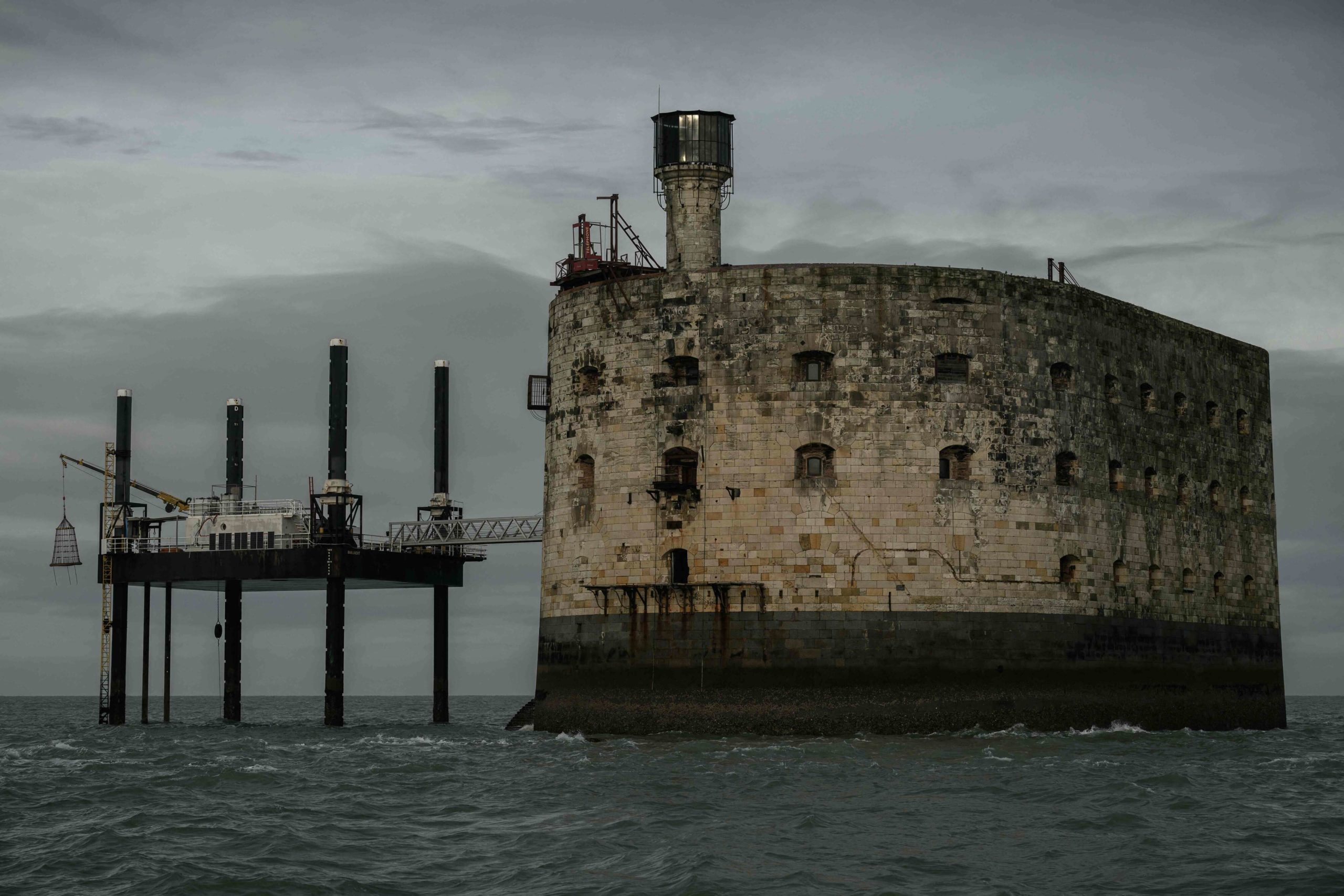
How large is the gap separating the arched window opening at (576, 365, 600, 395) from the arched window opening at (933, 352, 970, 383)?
7804 mm

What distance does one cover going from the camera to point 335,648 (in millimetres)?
48500

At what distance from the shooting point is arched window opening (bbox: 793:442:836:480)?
38906 millimetres

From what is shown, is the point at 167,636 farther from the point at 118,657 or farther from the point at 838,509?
the point at 838,509

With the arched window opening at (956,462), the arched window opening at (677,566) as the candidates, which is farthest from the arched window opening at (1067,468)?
the arched window opening at (677,566)

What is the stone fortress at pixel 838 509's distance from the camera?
38500 millimetres

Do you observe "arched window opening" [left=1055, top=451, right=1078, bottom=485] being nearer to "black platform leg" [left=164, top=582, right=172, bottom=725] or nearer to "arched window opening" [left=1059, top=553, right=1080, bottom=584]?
"arched window opening" [left=1059, top=553, right=1080, bottom=584]

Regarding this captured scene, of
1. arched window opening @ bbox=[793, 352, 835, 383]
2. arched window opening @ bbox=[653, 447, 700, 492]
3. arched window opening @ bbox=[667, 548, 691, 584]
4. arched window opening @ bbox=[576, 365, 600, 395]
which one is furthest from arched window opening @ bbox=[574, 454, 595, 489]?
arched window opening @ bbox=[793, 352, 835, 383]

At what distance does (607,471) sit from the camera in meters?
40.6

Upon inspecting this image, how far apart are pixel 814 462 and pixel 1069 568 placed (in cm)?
679

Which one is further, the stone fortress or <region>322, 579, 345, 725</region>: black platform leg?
<region>322, 579, 345, 725</region>: black platform leg

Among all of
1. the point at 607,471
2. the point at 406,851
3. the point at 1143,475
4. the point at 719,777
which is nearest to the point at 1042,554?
the point at 1143,475

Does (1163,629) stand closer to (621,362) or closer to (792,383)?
(792,383)

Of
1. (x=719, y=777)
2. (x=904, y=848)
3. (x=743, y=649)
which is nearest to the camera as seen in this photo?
(x=904, y=848)

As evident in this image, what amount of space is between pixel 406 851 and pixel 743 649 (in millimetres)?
15738
